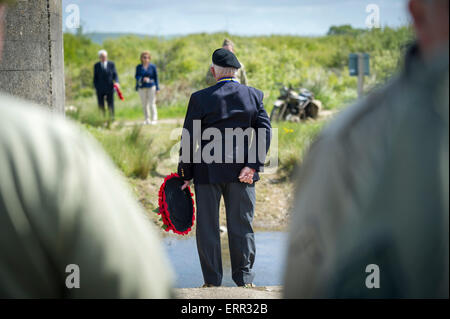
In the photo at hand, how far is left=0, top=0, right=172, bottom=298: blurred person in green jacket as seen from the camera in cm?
102

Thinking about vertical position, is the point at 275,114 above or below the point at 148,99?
below

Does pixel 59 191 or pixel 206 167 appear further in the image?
pixel 206 167

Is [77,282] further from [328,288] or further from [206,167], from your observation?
[206,167]

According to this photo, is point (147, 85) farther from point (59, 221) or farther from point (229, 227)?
point (59, 221)

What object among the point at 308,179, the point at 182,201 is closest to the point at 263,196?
the point at 182,201

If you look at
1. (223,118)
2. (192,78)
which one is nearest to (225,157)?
(223,118)

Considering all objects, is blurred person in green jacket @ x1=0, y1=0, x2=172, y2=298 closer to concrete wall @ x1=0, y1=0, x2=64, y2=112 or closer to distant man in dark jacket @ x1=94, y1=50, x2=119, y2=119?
concrete wall @ x1=0, y1=0, x2=64, y2=112

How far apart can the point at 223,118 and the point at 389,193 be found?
4.24m

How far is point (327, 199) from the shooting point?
3.59ft

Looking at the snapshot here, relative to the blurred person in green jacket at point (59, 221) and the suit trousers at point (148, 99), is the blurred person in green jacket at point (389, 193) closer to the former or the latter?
the blurred person in green jacket at point (59, 221)

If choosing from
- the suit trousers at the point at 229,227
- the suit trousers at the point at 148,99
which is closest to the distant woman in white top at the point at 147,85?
the suit trousers at the point at 148,99

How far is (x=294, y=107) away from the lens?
16719 mm

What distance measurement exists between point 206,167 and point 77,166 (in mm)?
4287

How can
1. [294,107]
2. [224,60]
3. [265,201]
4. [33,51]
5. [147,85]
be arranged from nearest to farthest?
[224,60] → [33,51] → [265,201] → [147,85] → [294,107]
